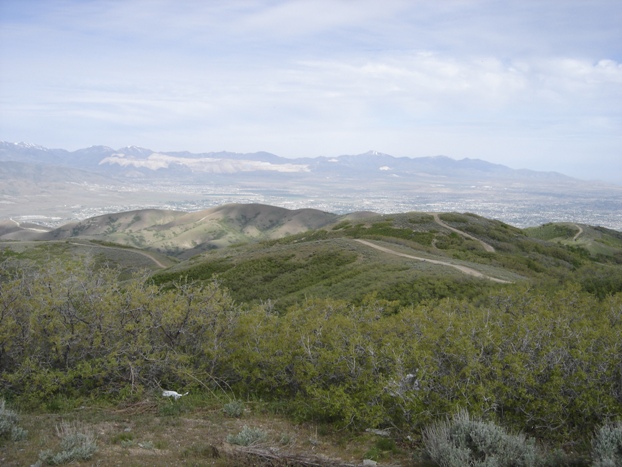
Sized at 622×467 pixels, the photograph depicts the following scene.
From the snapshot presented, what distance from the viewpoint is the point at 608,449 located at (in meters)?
7.51

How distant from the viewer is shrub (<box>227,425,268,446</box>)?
9008 millimetres

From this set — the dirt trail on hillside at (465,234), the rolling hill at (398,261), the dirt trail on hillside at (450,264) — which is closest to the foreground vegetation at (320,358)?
the rolling hill at (398,261)

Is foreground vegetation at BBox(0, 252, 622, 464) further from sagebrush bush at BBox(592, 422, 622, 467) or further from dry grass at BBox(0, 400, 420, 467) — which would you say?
sagebrush bush at BBox(592, 422, 622, 467)

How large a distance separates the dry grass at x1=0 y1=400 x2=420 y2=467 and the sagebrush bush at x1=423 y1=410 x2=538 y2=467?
38.2 inches

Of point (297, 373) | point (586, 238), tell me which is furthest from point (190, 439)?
point (586, 238)

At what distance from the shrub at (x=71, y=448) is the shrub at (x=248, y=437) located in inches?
103

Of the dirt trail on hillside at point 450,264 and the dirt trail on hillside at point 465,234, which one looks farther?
the dirt trail on hillside at point 465,234

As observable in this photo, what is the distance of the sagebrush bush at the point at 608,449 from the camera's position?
23.6 feet

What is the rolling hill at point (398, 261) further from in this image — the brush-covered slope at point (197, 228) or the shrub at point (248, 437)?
the brush-covered slope at point (197, 228)

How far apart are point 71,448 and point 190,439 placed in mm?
2263

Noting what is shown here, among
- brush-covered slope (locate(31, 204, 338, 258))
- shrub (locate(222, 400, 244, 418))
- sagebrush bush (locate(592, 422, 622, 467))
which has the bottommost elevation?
brush-covered slope (locate(31, 204, 338, 258))

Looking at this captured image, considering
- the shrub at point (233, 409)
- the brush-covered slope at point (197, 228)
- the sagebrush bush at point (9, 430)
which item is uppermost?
the sagebrush bush at point (9, 430)

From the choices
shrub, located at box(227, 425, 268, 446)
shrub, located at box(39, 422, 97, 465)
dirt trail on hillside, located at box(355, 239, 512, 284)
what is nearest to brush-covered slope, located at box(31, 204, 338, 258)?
dirt trail on hillside, located at box(355, 239, 512, 284)

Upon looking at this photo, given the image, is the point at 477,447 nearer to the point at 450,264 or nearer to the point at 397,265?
the point at 397,265
